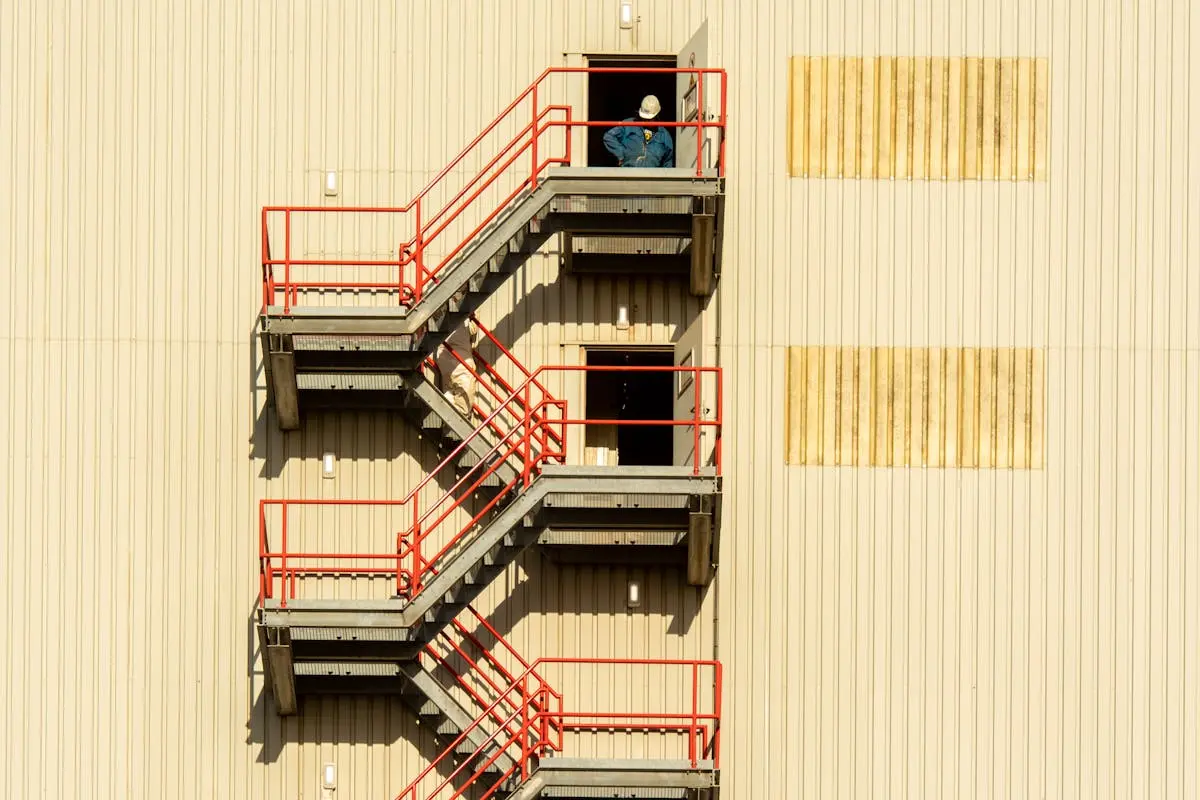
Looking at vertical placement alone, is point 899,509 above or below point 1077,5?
below

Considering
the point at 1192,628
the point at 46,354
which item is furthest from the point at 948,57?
the point at 46,354

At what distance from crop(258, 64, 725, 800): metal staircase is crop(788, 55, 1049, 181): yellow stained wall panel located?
6.02 feet

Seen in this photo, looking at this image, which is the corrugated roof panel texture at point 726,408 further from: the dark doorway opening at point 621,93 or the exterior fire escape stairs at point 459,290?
the exterior fire escape stairs at point 459,290

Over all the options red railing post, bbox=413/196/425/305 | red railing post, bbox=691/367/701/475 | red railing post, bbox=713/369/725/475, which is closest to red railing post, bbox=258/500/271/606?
red railing post, bbox=413/196/425/305

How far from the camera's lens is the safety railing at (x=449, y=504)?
22.4 m

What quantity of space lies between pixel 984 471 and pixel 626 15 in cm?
777

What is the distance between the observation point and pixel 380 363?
899 inches

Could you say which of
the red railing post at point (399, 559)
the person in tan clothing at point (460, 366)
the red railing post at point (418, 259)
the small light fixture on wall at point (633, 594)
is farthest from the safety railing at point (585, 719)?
the red railing post at point (418, 259)

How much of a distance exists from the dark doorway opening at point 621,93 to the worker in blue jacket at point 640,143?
43 centimetres

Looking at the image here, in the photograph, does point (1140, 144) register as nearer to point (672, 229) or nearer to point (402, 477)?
point (672, 229)

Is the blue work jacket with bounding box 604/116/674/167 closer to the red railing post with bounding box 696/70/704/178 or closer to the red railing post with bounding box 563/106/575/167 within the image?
the red railing post with bounding box 563/106/575/167

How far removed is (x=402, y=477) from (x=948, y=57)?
9.26 metres

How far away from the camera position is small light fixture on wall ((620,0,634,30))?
23.7m

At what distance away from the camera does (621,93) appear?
25141 millimetres
